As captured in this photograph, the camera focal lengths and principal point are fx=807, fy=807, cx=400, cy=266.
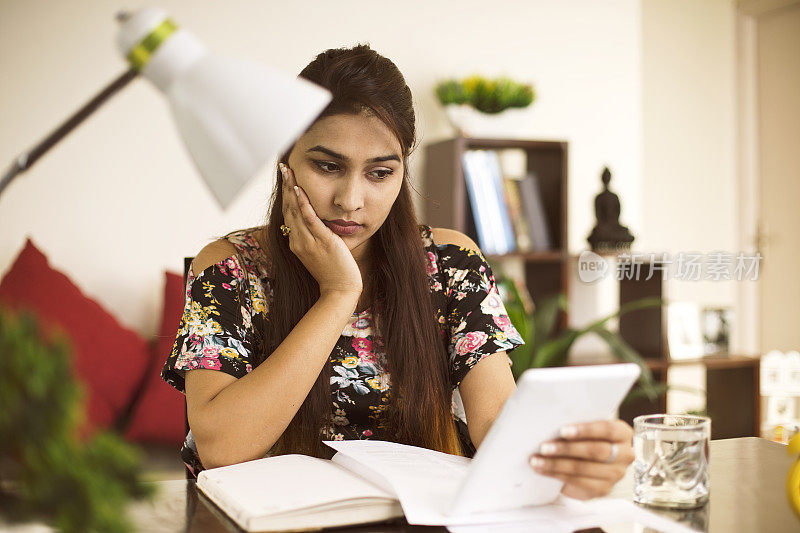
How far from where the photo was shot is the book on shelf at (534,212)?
2.95 m

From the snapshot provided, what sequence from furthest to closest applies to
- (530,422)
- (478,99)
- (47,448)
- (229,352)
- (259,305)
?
(478,99), (259,305), (229,352), (530,422), (47,448)

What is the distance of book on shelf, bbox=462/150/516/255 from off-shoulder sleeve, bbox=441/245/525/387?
1.28 m

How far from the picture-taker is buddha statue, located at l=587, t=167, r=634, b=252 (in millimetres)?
2877

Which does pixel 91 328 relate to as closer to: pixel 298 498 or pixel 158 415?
pixel 158 415

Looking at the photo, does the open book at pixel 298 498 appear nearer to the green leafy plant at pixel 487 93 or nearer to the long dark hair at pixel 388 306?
the long dark hair at pixel 388 306

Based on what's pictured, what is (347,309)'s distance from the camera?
129cm

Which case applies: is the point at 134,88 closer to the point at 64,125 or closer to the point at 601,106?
the point at 601,106

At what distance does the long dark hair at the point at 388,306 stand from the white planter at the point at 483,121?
4.59ft

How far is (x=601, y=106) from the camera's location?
330 cm

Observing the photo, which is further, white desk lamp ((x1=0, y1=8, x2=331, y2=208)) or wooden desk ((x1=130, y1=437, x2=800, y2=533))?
wooden desk ((x1=130, y1=437, x2=800, y2=533))

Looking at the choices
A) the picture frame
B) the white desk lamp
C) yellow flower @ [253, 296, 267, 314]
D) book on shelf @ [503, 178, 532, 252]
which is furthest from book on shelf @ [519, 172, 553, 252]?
the white desk lamp

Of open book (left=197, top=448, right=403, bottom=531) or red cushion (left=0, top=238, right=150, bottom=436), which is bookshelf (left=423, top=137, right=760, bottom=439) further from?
open book (left=197, top=448, right=403, bottom=531)

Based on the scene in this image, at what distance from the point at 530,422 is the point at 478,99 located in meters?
2.23

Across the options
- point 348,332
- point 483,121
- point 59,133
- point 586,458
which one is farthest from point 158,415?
point 59,133
